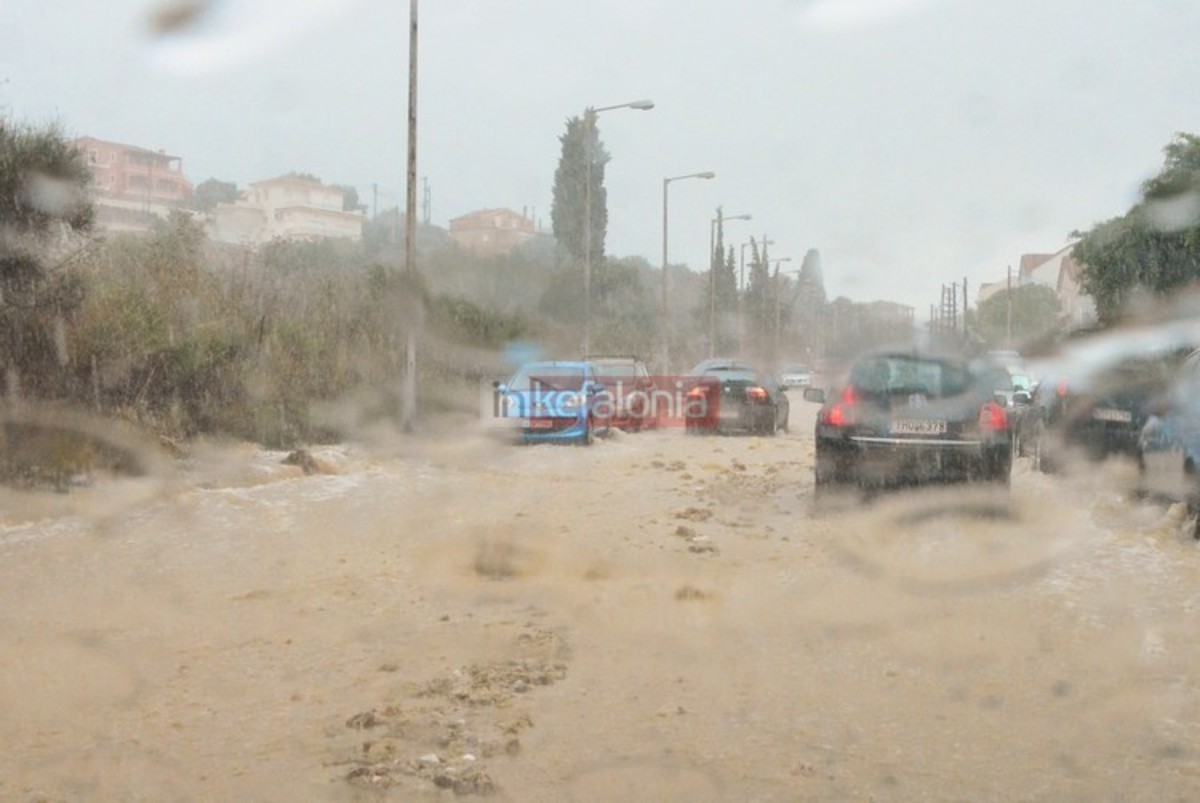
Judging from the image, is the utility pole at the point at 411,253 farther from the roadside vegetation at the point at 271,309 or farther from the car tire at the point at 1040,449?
the car tire at the point at 1040,449

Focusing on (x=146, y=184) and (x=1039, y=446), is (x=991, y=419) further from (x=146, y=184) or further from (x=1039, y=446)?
(x=146, y=184)

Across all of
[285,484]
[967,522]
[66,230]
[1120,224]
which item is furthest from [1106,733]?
[1120,224]

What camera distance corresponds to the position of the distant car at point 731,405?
23.0 m

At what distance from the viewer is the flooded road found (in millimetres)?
4473

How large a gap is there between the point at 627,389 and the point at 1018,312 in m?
44.2

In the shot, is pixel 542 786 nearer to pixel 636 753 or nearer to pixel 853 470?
pixel 636 753

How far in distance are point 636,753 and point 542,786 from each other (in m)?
0.49

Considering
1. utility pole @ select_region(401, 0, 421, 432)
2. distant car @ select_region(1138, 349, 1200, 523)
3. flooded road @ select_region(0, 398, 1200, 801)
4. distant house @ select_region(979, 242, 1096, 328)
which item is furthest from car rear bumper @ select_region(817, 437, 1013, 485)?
distant house @ select_region(979, 242, 1096, 328)

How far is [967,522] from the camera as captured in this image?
10.9 meters

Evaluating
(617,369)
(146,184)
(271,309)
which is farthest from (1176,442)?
(146,184)

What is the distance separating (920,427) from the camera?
439 inches

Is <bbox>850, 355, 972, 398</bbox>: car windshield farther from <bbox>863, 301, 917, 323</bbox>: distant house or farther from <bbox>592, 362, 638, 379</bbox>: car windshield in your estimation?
<bbox>863, 301, 917, 323</bbox>: distant house

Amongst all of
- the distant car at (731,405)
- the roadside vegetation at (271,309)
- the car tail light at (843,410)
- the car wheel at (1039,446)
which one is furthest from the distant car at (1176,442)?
the distant car at (731,405)

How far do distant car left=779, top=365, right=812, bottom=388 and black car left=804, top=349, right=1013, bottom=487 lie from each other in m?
46.4
